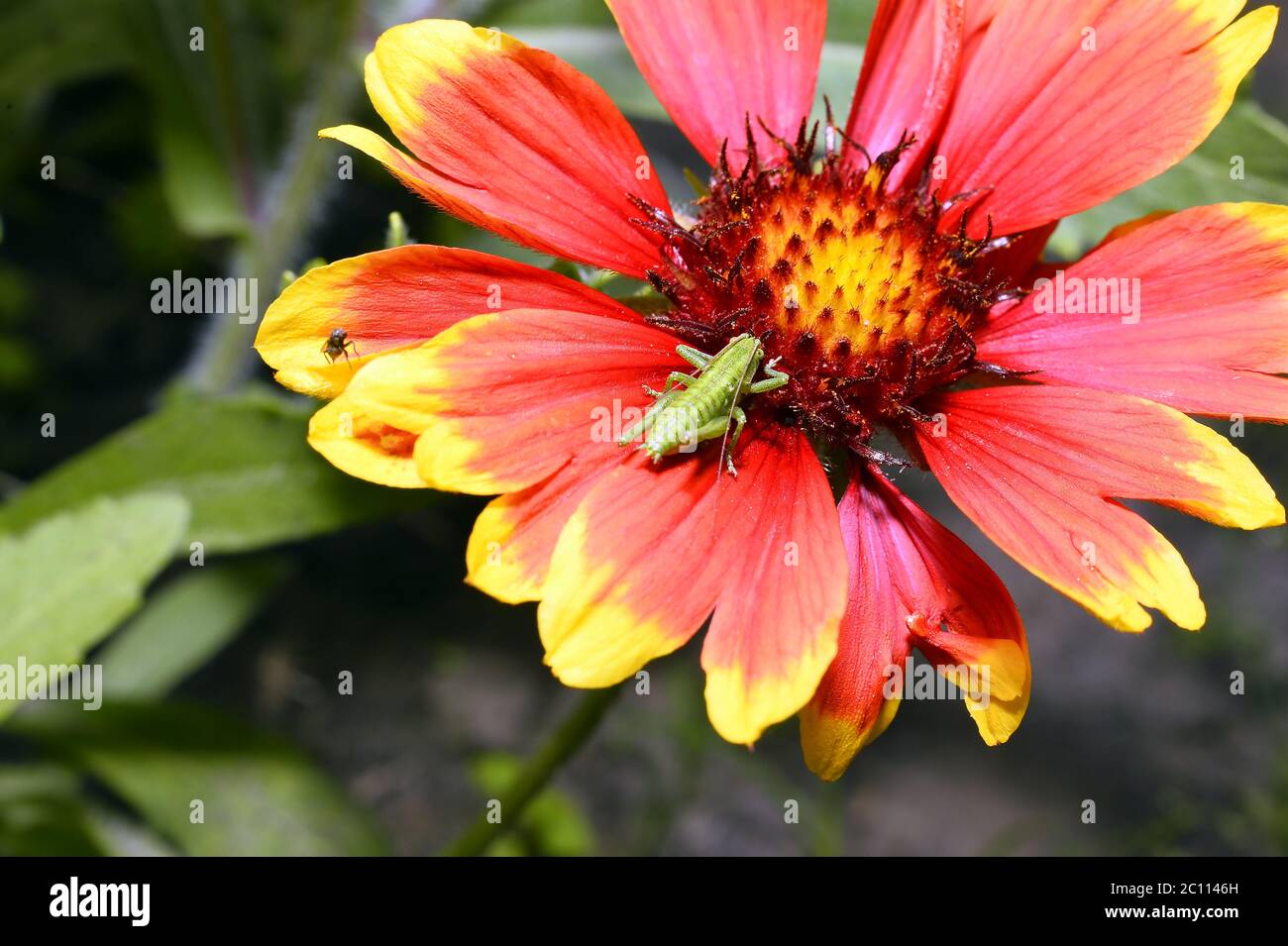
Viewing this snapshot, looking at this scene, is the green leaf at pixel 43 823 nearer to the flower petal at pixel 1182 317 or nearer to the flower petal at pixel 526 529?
the flower petal at pixel 526 529

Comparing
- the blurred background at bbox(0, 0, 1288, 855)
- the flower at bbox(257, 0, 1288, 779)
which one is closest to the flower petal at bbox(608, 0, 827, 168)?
the flower at bbox(257, 0, 1288, 779)

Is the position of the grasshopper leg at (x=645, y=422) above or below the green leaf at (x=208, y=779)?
above

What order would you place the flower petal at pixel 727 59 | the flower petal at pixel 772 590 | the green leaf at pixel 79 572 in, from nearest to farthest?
the flower petal at pixel 772 590
the flower petal at pixel 727 59
the green leaf at pixel 79 572

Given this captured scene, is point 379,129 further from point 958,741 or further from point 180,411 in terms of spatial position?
point 958,741

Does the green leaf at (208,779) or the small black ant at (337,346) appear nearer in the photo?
the small black ant at (337,346)

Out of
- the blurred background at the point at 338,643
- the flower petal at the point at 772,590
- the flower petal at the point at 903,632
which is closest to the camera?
the flower petal at the point at 772,590

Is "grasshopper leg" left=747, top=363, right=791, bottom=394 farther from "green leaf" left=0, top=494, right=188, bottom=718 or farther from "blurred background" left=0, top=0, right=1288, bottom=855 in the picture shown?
"green leaf" left=0, top=494, right=188, bottom=718

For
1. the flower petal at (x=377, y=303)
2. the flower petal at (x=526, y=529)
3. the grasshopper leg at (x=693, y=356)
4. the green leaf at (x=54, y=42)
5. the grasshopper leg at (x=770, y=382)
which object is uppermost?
the green leaf at (x=54, y=42)

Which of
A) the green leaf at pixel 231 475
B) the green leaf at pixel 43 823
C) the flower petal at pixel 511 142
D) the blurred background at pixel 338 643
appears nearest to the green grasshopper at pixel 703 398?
the flower petal at pixel 511 142

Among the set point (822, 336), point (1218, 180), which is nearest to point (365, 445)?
point (822, 336)
